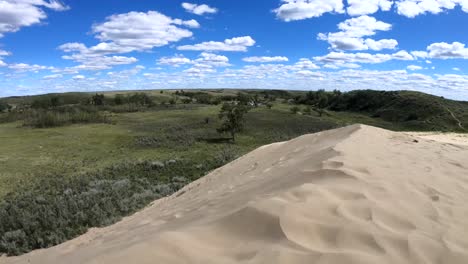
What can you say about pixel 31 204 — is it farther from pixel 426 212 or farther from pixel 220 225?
pixel 426 212

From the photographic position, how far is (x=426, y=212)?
5.12 metres

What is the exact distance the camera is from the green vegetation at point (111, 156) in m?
10.9

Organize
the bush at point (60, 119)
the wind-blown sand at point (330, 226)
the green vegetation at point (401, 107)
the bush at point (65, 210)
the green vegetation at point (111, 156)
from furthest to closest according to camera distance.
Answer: the green vegetation at point (401, 107) < the bush at point (60, 119) < the green vegetation at point (111, 156) < the bush at point (65, 210) < the wind-blown sand at point (330, 226)

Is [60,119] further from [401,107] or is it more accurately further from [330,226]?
[401,107]

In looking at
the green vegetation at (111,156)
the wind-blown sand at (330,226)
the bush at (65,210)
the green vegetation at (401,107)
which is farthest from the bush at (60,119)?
the wind-blown sand at (330,226)

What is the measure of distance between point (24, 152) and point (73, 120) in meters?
25.8

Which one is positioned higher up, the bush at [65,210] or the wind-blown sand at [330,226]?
the wind-blown sand at [330,226]

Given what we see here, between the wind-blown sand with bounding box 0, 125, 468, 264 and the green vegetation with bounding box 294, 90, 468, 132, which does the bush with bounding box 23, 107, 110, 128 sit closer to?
the green vegetation with bounding box 294, 90, 468, 132

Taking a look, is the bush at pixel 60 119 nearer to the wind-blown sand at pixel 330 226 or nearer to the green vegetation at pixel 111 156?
the green vegetation at pixel 111 156

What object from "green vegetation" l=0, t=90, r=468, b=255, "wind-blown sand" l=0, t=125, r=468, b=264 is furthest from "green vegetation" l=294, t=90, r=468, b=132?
"wind-blown sand" l=0, t=125, r=468, b=264

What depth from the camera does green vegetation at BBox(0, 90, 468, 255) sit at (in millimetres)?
10945

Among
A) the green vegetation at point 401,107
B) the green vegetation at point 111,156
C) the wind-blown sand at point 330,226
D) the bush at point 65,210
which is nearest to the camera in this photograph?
the wind-blown sand at point 330,226

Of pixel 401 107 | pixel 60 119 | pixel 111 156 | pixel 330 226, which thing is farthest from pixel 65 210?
pixel 401 107

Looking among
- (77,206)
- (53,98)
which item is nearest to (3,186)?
(77,206)
